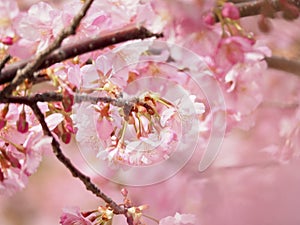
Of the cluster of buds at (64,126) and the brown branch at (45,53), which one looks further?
the cluster of buds at (64,126)

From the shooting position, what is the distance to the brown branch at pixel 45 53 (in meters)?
0.76

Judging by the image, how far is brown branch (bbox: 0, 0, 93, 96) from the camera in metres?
0.76

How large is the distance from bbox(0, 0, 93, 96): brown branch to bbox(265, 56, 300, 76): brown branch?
36 centimetres

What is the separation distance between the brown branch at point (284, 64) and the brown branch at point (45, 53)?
362mm

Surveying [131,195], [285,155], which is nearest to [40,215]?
[131,195]

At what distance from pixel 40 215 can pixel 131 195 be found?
0.95 m

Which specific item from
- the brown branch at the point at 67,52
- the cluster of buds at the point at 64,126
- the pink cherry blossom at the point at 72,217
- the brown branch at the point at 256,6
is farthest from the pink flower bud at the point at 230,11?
the pink cherry blossom at the point at 72,217

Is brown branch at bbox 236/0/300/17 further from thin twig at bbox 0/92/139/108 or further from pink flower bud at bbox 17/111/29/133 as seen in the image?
pink flower bud at bbox 17/111/29/133

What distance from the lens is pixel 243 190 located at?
4.17ft

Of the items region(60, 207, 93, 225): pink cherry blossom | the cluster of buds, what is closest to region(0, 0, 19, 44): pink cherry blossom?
the cluster of buds

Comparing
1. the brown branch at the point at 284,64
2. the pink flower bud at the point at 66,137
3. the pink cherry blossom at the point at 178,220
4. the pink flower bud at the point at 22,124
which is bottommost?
the pink cherry blossom at the point at 178,220

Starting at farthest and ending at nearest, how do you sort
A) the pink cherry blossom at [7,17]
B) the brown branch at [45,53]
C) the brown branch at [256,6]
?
the pink cherry blossom at [7,17], the brown branch at [256,6], the brown branch at [45,53]

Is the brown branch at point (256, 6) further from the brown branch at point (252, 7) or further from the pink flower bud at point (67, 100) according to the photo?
the pink flower bud at point (67, 100)

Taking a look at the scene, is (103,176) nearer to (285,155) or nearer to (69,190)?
(285,155)
